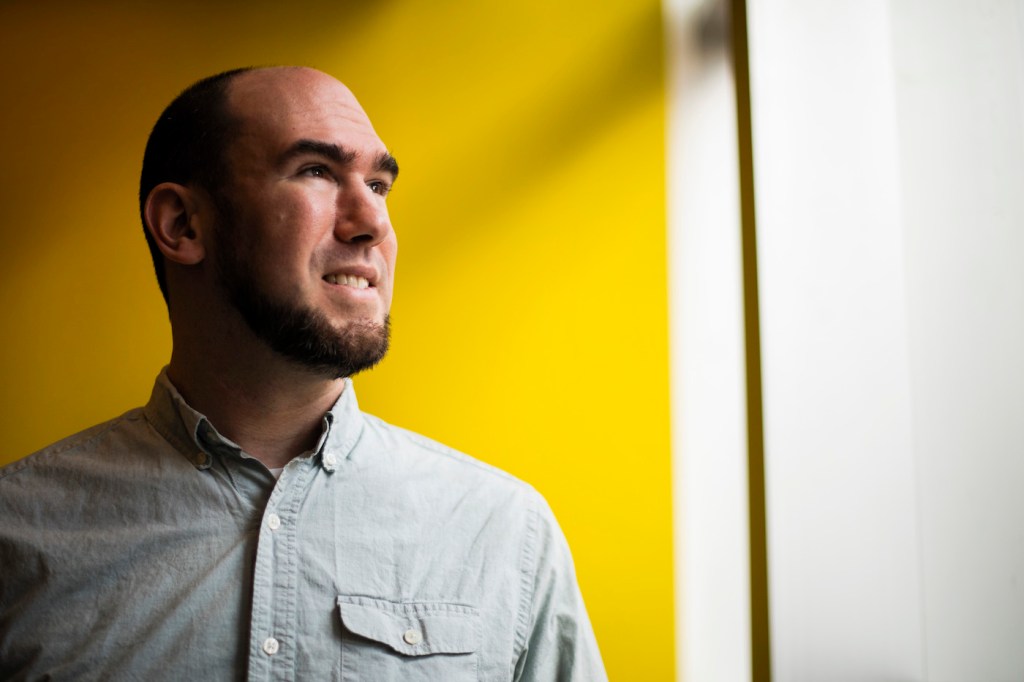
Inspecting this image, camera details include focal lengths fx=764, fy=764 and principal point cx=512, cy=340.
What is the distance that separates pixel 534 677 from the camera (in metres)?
1.16

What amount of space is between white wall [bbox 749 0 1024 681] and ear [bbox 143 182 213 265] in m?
0.94

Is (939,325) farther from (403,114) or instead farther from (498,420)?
(403,114)

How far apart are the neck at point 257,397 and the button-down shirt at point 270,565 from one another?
1.9 inches

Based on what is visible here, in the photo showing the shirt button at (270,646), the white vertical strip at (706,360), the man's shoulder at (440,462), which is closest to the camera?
the shirt button at (270,646)

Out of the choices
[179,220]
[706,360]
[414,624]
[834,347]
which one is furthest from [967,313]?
[179,220]

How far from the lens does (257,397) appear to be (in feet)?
3.90

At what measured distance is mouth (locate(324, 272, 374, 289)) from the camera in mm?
1177

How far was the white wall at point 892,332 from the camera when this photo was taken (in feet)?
2.97

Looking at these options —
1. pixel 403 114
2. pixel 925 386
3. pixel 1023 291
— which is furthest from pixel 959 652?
pixel 403 114

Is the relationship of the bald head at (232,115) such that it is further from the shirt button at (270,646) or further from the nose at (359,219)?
the shirt button at (270,646)

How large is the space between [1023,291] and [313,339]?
916 millimetres

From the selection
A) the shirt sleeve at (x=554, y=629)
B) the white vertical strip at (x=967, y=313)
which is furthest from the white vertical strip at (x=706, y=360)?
the white vertical strip at (x=967, y=313)

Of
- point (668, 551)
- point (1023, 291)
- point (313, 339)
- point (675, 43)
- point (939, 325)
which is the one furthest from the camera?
point (675, 43)

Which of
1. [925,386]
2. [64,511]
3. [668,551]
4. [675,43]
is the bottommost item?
[668,551]
